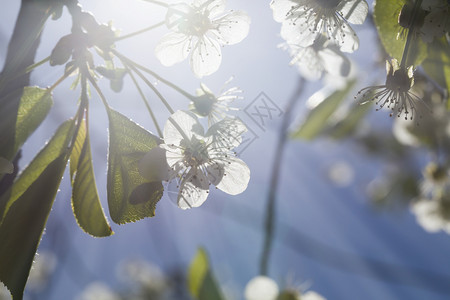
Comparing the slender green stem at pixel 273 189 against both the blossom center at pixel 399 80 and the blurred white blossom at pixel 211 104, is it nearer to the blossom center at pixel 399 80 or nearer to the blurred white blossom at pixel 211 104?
A: the blurred white blossom at pixel 211 104

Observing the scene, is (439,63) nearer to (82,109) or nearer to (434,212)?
(82,109)

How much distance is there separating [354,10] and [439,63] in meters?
0.13

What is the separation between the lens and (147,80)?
1.66 feet

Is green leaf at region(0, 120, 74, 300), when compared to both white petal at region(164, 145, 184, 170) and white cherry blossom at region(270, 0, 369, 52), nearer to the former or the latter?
white petal at region(164, 145, 184, 170)

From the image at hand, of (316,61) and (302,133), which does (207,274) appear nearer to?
(302,133)

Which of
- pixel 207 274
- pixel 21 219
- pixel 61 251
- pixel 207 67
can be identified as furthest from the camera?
pixel 61 251

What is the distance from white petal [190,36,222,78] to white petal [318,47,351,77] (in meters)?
0.15

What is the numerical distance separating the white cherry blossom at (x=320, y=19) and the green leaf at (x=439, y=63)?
0.09 metres

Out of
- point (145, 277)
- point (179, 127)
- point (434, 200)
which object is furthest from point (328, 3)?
point (145, 277)

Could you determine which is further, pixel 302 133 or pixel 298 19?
pixel 302 133

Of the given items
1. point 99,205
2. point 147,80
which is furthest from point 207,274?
point 147,80

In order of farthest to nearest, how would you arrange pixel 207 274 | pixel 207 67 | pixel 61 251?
pixel 61 251 → pixel 207 274 → pixel 207 67

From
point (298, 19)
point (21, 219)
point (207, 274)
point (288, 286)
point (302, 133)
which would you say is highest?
point (302, 133)

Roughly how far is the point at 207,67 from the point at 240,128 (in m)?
0.14
